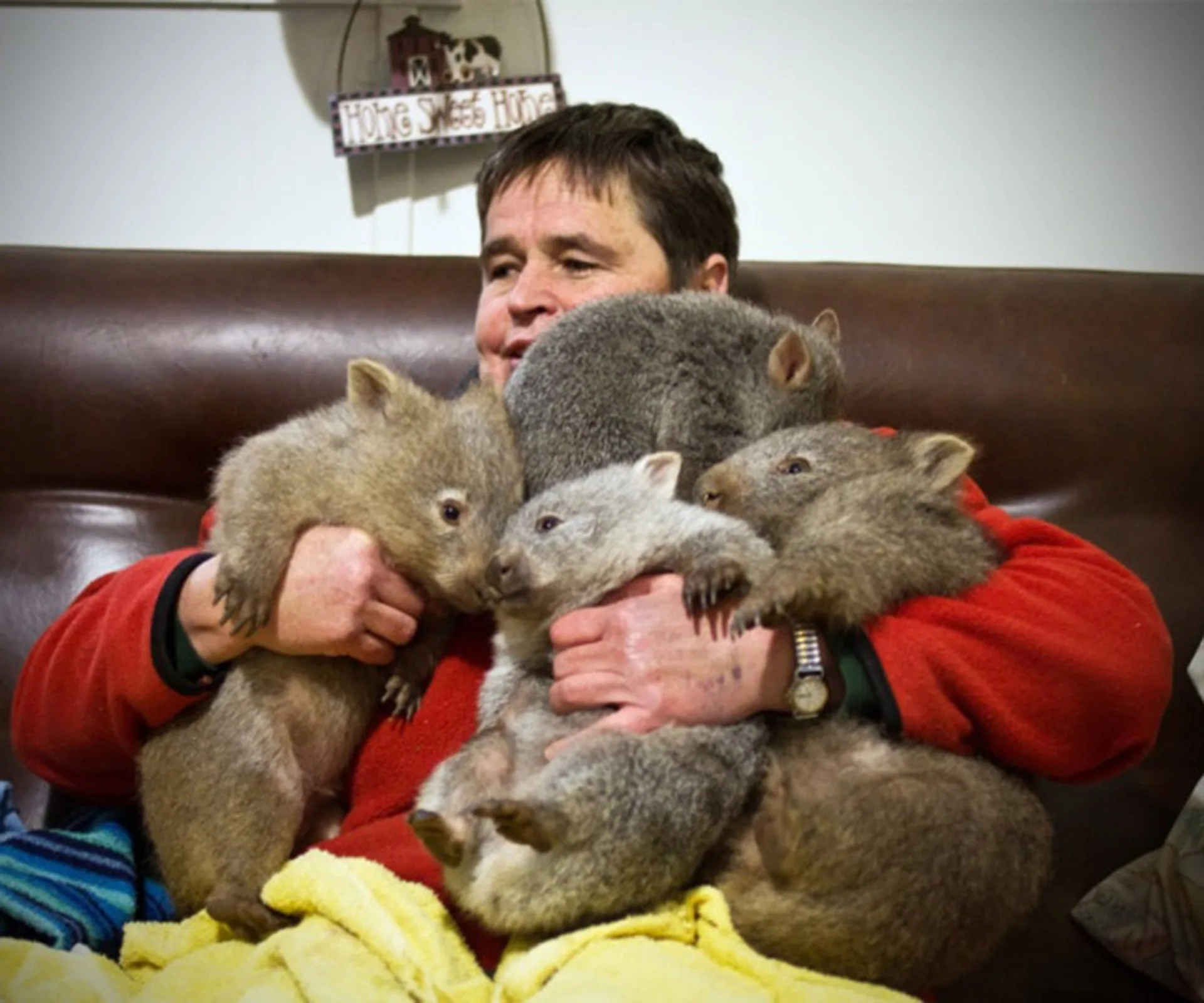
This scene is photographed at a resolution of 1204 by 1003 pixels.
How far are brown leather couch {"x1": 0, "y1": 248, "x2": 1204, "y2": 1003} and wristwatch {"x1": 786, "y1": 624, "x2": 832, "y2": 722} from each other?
1509 millimetres

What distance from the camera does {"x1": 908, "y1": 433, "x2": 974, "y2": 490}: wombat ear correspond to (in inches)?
83.5

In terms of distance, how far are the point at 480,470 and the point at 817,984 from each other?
3.84 ft

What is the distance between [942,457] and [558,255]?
1154 millimetres

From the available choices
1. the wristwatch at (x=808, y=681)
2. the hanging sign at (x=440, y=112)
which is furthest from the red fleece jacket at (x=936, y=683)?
the hanging sign at (x=440, y=112)

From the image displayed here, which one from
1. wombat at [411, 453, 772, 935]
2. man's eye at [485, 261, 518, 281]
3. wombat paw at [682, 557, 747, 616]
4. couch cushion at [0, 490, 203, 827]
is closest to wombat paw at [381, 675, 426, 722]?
wombat at [411, 453, 772, 935]

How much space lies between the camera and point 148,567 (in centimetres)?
247

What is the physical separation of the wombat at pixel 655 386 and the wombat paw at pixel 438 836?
2.62 ft

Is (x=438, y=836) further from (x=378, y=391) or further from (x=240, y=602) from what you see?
(x=378, y=391)

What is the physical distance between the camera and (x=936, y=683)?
1.91 m

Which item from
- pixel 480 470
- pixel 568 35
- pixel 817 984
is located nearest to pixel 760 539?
pixel 480 470

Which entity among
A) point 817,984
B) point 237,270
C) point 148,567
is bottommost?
point 817,984

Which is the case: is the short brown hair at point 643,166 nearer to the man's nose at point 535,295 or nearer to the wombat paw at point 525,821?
the man's nose at point 535,295

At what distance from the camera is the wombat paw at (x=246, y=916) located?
1.96m

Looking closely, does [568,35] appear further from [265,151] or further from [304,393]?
[304,393]
